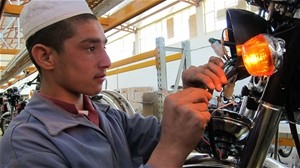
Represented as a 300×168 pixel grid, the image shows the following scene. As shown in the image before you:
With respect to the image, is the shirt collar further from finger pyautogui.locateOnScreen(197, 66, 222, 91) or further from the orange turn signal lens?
the orange turn signal lens

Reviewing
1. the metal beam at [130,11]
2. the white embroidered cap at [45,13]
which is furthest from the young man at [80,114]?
the metal beam at [130,11]

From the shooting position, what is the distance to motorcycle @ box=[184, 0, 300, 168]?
1.51ft

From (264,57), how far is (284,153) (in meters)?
2.69

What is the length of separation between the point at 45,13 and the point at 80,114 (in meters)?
0.30

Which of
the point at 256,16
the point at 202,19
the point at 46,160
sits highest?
the point at 202,19

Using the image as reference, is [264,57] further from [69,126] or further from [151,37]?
[151,37]

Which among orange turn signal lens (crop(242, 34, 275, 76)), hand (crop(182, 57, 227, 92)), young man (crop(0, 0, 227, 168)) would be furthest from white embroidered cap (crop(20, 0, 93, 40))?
orange turn signal lens (crop(242, 34, 275, 76))

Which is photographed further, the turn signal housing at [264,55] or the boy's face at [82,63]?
the boy's face at [82,63]

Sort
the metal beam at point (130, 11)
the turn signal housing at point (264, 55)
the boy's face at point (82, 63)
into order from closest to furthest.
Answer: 1. the turn signal housing at point (264, 55)
2. the boy's face at point (82, 63)
3. the metal beam at point (130, 11)

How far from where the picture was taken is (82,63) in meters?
0.72

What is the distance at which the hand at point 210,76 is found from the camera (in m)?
0.52

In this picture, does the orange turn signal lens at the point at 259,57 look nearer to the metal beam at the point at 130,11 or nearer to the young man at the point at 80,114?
the young man at the point at 80,114

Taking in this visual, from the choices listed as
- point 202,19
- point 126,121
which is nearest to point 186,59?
point 126,121

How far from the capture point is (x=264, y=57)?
0.45m
